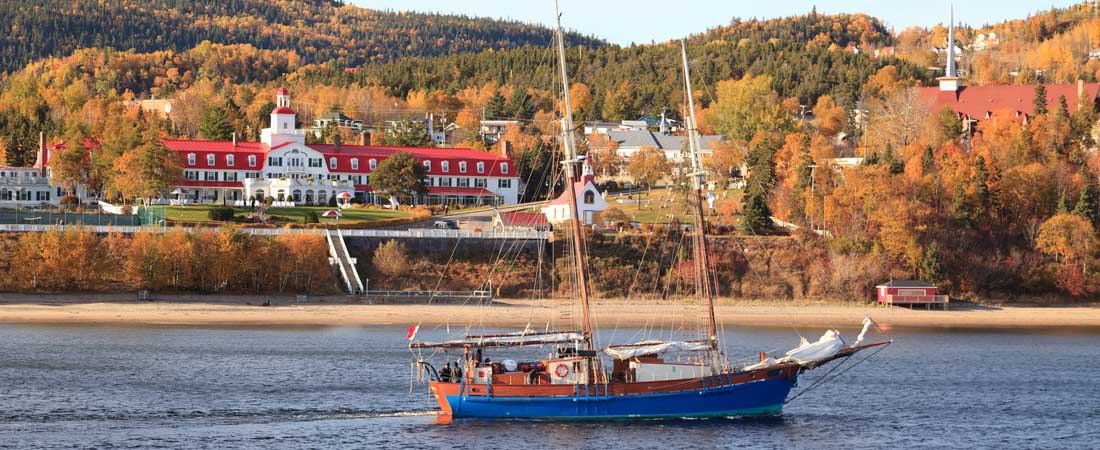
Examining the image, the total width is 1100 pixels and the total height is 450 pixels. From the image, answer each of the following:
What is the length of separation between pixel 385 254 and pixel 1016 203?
2144 inches

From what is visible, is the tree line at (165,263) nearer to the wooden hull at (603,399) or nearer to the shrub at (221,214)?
the shrub at (221,214)

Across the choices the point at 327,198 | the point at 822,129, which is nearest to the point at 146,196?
the point at 327,198

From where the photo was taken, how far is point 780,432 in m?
54.7

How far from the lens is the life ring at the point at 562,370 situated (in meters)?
56.3

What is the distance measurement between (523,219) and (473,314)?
2120 cm

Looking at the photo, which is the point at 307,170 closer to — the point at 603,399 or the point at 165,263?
the point at 165,263

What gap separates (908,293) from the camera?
105 metres

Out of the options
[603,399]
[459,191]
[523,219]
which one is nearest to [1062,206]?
[523,219]

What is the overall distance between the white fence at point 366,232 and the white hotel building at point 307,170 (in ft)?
84.3

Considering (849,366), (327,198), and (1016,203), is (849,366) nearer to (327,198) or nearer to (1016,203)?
(1016,203)

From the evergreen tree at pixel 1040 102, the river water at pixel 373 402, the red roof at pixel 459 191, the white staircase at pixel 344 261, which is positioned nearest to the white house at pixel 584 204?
the white staircase at pixel 344 261

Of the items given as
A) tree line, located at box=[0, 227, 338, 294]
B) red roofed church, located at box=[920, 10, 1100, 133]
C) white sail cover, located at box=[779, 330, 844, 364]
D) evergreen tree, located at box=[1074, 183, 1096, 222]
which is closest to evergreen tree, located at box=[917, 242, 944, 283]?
evergreen tree, located at box=[1074, 183, 1096, 222]

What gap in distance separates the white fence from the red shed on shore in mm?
26262

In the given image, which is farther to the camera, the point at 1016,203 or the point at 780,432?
the point at 1016,203
